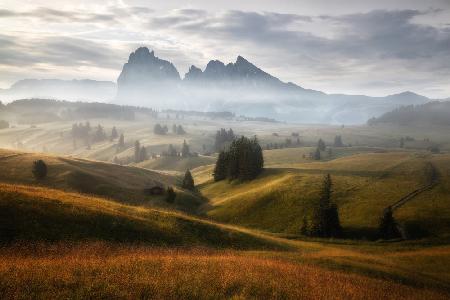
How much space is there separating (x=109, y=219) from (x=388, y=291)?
22283 mm

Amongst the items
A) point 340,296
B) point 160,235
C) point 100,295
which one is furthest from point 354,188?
point 100,295

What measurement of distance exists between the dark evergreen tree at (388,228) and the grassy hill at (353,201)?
220cm

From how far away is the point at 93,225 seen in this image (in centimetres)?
2859

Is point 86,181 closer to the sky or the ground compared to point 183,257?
closer to the ground

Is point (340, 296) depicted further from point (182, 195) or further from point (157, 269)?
point (182, 195)

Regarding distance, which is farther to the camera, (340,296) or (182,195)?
(182,195)

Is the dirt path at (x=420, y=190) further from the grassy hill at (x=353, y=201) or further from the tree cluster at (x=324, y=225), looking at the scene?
the tree cluster at (x=324, y=225)

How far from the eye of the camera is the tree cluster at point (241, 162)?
12206 centimetres

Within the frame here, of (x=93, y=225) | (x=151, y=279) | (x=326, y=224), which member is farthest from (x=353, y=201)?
(x=151, y=279)

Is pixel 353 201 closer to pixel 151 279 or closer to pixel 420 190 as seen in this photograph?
pixel 420 190

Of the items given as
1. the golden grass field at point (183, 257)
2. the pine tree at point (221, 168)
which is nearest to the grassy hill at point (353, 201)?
the golden grass field at point (183, 257)

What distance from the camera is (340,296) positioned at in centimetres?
1738

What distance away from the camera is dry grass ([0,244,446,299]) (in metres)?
14.4

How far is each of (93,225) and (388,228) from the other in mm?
53243
